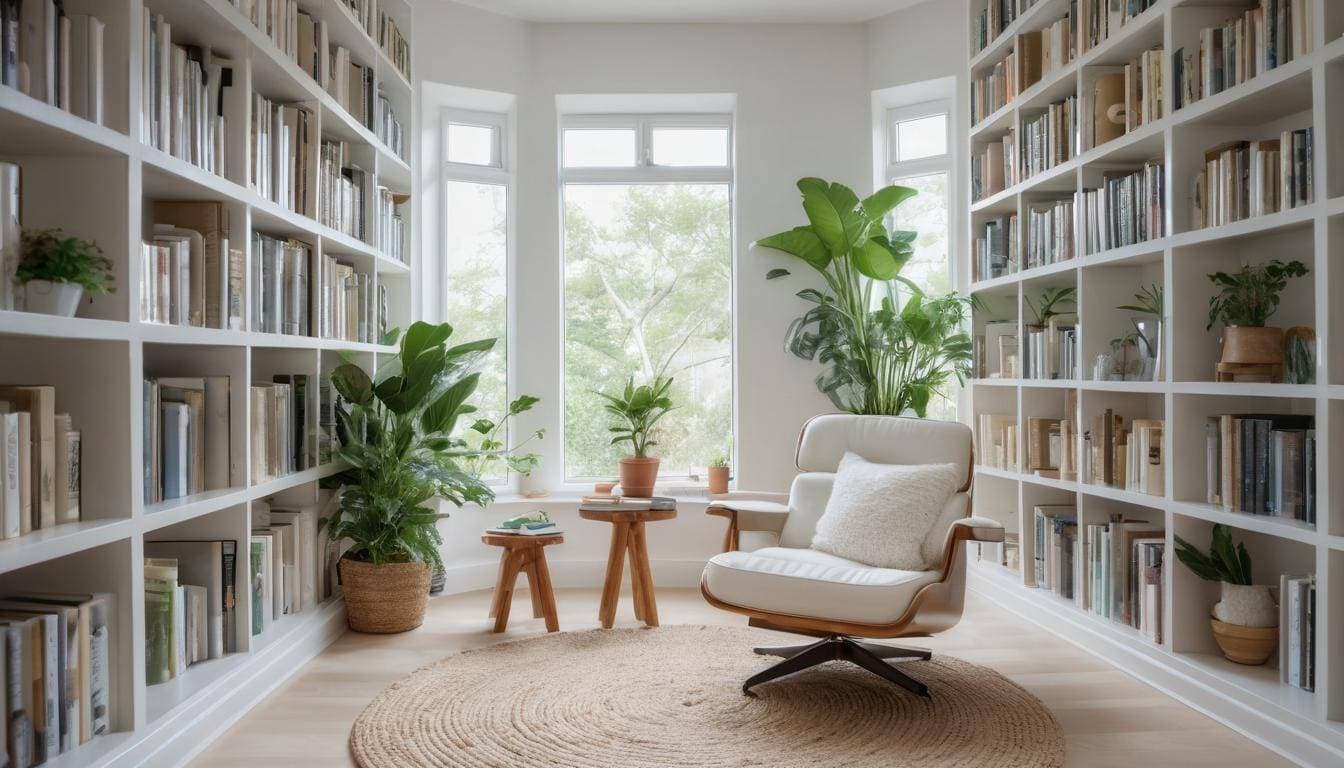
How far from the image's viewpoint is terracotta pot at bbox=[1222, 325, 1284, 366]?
268 centimetres

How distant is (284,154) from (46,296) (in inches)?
57.6

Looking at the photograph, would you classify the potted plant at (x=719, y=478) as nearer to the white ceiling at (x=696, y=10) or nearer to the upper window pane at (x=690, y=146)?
the upper window pane at (x=690, y=146)

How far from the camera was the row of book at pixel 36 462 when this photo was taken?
1.86 m

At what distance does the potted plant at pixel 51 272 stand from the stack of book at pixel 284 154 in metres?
1.11

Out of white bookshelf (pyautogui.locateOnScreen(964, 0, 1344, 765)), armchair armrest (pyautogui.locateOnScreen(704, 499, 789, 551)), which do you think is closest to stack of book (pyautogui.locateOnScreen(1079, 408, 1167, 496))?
white bookshelf (pyautogui.locateOnScreen(964, 0, 1344, 765))

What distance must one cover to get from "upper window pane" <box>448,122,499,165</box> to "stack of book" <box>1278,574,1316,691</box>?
165 inches

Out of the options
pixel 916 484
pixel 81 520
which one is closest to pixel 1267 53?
pixel 916 484

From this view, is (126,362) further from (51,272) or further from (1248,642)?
(1248,642)

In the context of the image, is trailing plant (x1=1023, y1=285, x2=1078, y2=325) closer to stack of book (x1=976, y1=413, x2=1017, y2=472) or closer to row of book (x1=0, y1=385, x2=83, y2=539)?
stack of book (x1=976, y1=413, x2=1017, y2=472)

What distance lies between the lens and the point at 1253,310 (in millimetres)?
2760

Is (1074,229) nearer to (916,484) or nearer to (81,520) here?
(916,484)

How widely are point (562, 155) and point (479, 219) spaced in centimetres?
62

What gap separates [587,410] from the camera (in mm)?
5141

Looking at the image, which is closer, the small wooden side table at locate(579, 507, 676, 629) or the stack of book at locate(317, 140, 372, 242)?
the stack of book at locate(317, 140, 372, 242)
